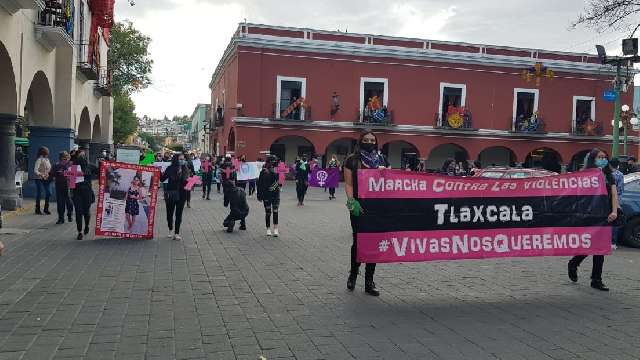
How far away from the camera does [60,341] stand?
4.99 metres

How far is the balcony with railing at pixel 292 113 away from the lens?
35.7 metres

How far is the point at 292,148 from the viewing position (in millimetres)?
38719

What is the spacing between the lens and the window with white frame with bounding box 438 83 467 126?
38.3 meters

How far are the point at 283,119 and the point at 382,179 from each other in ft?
95.8

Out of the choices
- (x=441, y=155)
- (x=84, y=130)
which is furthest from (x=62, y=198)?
(x=441, y=155)

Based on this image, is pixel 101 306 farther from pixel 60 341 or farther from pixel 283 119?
pixel 283 119

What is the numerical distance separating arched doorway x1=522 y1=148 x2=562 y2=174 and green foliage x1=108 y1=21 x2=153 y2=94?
31874mm

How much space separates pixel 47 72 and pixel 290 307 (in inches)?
539

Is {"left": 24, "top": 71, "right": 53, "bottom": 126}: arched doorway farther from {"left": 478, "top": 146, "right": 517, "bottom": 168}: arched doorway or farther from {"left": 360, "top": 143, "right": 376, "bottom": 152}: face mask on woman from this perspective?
{"left": 478, "top": 146, "right": 517, "bottom": 168}: arched doorway

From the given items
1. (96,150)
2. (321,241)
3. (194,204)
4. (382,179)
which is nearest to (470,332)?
(382,179)

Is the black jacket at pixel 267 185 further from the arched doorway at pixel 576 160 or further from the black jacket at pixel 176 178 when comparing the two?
the arched doorway at pixel 576 160

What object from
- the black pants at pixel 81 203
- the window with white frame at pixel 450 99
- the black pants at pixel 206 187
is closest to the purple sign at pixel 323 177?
the black pants at pixel 206 187

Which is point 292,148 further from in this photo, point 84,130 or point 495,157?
point 84,130

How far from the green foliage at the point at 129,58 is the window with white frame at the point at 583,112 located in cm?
3394
